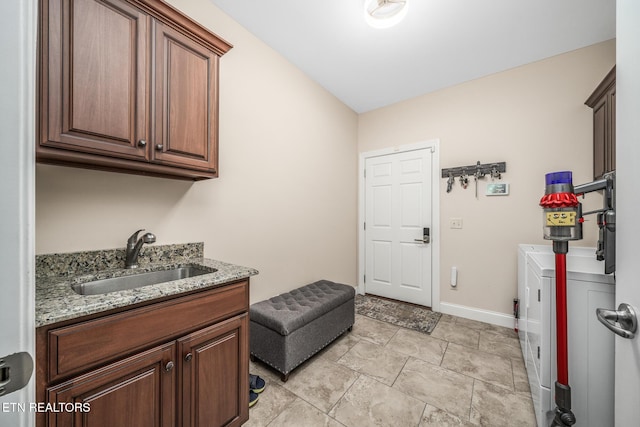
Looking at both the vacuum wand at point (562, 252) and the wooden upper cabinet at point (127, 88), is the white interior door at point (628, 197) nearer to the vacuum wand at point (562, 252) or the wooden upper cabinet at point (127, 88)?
the vacuum wand at point (562, 252)

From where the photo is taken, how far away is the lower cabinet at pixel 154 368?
0.82 metres

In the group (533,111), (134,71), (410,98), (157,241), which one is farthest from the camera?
(410,98)

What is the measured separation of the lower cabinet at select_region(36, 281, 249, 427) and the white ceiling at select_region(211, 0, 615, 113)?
7.07ft

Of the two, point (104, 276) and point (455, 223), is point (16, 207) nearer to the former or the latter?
point (104, 276)

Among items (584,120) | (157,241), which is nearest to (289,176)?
(157,241)

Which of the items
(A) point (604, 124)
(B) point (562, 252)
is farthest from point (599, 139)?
(B) point (562, 252)

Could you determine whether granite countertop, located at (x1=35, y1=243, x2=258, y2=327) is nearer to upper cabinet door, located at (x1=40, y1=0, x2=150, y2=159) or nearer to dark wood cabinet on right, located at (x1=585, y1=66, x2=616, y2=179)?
upper cabinet door, located at (x1=40, y1=0, x2=150, y2=159)

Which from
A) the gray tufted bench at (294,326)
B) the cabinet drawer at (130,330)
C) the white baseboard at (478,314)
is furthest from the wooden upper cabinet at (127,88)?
the white baseboard at (478,314)

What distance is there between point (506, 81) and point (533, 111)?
45cm

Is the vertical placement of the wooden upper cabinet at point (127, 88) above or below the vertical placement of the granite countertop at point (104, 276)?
above

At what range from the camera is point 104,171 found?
1423mm

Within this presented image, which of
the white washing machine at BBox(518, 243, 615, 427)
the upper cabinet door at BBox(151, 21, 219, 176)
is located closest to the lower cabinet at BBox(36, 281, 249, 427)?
the upper cabinet door at BBox(151, 21, 219, 176)

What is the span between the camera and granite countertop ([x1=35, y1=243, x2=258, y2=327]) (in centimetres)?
85

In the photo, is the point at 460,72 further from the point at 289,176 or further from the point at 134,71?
the point at 134,71
